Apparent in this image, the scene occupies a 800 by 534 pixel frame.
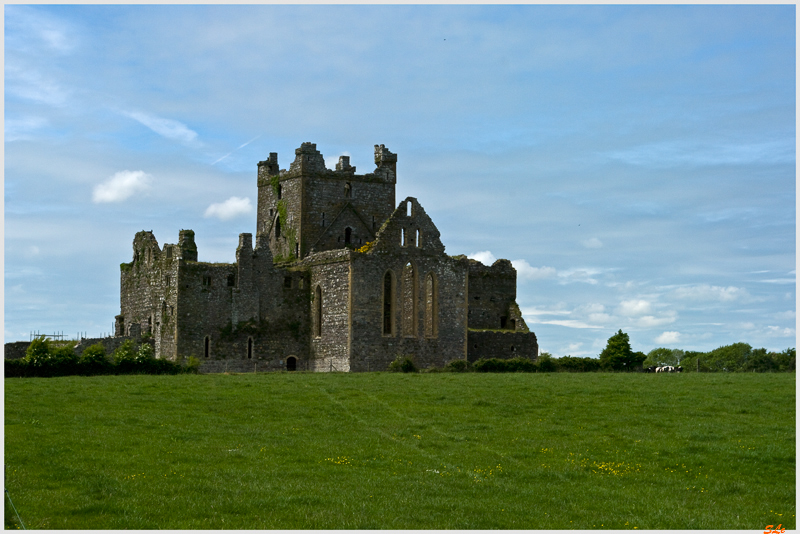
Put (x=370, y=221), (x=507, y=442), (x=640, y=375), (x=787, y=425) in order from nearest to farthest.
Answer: (x=507, y=442) → (x=787, y=425) → (x=640, y=375) → (x=370, y=221)

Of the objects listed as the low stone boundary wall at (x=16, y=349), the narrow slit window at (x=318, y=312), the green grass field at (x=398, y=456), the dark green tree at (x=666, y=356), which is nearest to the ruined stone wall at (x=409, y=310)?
the narrow slit window at (x=318, y=312)

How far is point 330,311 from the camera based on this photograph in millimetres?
62812

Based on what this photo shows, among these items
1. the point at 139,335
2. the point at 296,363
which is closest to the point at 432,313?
the point at 296,363

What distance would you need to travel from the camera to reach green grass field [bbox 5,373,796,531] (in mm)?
20844

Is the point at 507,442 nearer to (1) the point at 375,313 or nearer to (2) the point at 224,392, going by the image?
(2) the point at 224,392

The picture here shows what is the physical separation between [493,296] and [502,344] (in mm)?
5526

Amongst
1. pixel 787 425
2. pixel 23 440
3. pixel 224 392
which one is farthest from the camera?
pixel 224 392

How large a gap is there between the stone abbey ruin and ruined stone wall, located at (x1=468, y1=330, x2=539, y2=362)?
7 cm

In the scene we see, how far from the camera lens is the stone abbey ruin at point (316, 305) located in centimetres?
6166

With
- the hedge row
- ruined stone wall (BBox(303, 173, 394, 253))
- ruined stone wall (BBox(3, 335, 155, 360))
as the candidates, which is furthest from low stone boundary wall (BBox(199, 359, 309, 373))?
ruined stone wall (BBox(303, 173, 394, 253))

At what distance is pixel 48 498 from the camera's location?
70.1 ft

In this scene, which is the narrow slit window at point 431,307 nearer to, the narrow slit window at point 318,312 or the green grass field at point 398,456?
the narrow slit window at point 318,312

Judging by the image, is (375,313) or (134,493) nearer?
(134,493)

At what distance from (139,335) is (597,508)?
48.3 metres
